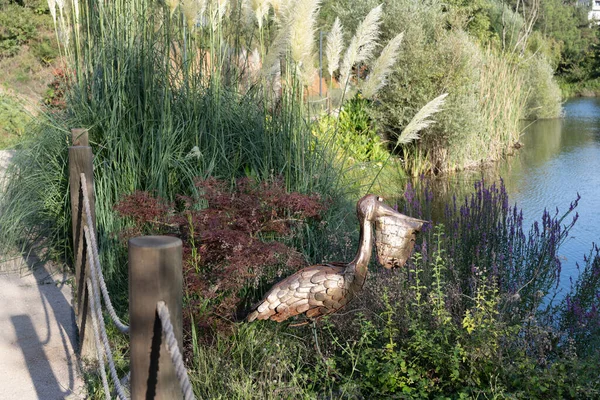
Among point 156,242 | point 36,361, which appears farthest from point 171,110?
point 156,242

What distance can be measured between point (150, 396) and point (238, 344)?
5.92 ft

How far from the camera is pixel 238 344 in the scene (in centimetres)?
369

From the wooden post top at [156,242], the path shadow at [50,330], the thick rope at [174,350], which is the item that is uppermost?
the wooden post top at [156,242]

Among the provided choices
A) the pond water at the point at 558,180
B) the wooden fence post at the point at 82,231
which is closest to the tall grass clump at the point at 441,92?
the pond water at the point at 558,180

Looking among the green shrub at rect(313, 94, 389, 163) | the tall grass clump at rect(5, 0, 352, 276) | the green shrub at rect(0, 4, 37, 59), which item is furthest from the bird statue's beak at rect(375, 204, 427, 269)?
the green shrub at rect(0, 4, 37, 59)

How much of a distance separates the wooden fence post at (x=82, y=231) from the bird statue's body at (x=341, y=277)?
105 centimetres

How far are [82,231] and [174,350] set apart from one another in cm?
236

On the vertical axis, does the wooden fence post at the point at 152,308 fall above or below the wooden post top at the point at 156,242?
below

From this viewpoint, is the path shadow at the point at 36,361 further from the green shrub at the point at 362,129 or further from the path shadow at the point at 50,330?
the green shrub at the point at 362,129

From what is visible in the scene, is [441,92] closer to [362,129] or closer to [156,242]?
[362,129]

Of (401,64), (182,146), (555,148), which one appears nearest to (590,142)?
(555,148)

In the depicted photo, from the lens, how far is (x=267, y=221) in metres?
3.79

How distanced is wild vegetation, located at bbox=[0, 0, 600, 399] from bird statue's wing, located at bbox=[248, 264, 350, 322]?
22cm

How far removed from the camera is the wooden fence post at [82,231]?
3.79 meters
